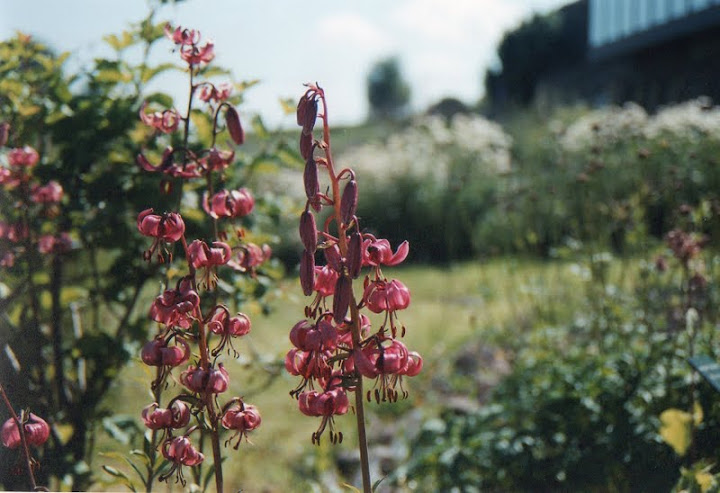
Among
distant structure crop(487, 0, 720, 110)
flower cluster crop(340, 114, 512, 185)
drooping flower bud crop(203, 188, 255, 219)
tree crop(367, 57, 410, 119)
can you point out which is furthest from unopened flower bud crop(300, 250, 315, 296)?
flower cluster crop(340, 114, 512, 185)

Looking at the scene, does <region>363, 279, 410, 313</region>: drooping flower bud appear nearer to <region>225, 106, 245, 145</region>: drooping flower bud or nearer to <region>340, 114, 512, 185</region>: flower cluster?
<region>225, 106, 245, 145</region>: drooping flower bud

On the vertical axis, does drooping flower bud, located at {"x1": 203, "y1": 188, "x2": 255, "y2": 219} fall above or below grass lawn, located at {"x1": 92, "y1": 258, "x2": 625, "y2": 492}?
above

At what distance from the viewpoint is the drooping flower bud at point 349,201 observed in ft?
3.04

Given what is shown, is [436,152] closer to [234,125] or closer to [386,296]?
[234,125]

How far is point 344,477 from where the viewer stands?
2.62 m

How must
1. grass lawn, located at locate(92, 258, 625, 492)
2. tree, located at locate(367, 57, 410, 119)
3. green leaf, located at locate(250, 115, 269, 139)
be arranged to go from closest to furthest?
green leaf, located at locate(250, 115, 269, 139)
grass lawn, located at locate(92, 258, 625, 492)
tree, located at locate(367, 57, 410, 119)

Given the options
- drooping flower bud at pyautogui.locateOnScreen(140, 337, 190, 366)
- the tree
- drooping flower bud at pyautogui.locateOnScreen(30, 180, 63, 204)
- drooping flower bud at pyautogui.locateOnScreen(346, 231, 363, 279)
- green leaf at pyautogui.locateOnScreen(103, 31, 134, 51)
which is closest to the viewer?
drooping flower bud at pyautogui.locateOnScreen(346, 231, 363, 279)

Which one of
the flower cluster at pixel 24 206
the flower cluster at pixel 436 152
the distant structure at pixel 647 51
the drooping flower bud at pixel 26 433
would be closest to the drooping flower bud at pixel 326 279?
the drooping flower bud at pixel 26 433

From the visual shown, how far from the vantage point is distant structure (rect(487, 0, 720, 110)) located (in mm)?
2635

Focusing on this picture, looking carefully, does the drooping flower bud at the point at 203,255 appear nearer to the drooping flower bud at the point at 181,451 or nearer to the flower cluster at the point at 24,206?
the drooping flower bud at the point at 181,451

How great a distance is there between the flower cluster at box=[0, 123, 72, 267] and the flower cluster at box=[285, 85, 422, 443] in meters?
0.92

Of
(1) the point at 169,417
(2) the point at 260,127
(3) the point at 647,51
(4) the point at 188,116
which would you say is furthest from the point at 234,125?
(3) the point at 647,51

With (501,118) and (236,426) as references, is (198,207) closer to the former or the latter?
(236,426)

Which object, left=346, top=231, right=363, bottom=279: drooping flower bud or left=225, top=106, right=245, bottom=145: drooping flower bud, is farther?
left=225, top=106, right=245, bottom=145: drooping flower bud
